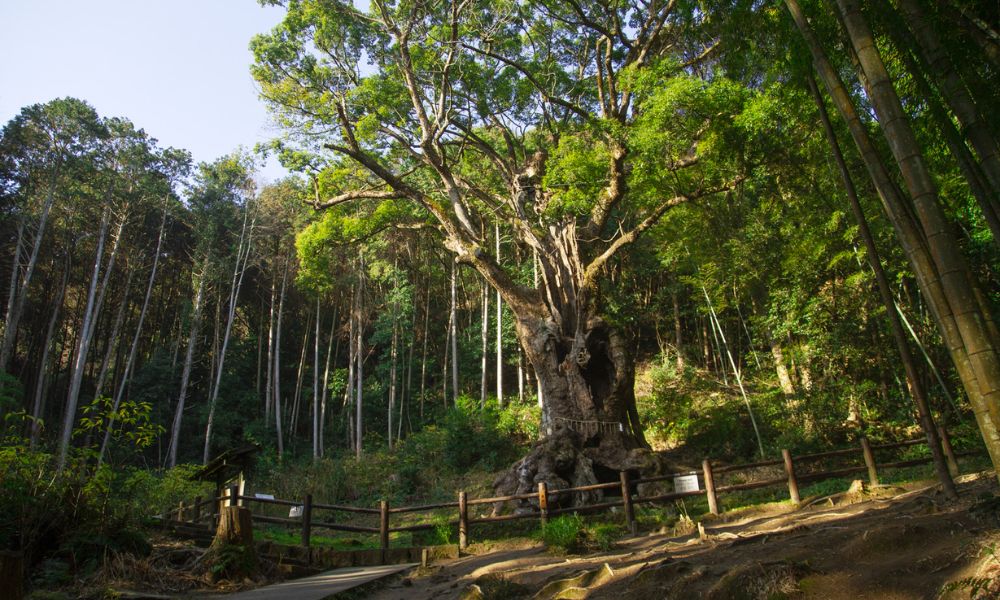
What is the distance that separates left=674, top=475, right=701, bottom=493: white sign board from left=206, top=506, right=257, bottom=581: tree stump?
5.10 meters

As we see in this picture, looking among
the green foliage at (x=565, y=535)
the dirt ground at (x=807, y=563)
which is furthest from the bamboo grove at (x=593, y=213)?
the green foliage at (x=565, y=535)

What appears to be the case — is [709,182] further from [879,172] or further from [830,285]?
[879,172]

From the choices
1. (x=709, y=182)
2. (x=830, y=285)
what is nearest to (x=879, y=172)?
(x=709, y=182)

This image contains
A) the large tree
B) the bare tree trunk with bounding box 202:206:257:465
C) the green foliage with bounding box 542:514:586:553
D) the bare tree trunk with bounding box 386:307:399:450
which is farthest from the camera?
the bare tree trunk with bounding box 386:307:399:450

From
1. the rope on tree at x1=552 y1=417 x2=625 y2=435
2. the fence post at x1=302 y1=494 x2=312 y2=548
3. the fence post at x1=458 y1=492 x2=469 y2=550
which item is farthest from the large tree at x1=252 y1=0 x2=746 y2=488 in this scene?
the fence post at x1=302 y1=494 x2=312 y2=548

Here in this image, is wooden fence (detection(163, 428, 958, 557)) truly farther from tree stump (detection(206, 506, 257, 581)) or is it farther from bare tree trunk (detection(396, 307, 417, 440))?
bare tree trunk (detection(396, 307, 417, 440))

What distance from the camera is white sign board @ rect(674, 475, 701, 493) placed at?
285 inches

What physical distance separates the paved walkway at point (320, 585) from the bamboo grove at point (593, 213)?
1872 mm

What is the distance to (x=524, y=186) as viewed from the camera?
1257 centimetres

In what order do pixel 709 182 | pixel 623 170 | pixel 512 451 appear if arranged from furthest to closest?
1. pixel 512 451
2. pixel 623 170
3. pixel 709 182

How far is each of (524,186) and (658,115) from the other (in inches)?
178

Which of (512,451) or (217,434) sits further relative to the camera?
(217,434)

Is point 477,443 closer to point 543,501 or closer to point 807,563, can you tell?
point 543,501

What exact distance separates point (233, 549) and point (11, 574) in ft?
6.96
